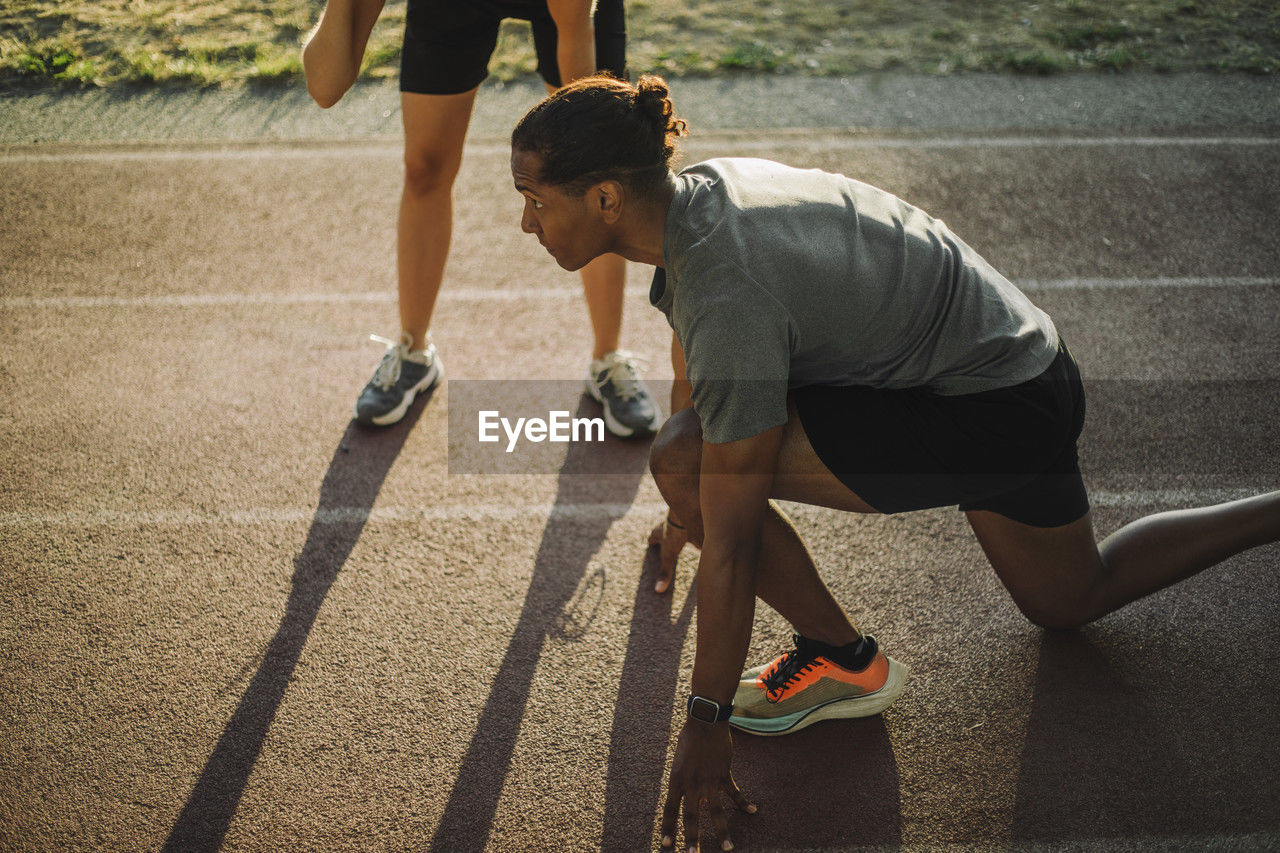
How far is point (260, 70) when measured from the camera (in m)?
6.52

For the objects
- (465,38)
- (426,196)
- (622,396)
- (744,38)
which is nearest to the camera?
(465,38)

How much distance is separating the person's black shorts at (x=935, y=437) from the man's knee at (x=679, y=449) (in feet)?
0.90

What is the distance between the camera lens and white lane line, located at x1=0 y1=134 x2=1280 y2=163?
557 centimetres

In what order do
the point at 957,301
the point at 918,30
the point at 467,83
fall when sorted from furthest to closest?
the point at 918,30 < the point at 467,83 < the point at 957,301

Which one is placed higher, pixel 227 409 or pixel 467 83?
pixel 467 83

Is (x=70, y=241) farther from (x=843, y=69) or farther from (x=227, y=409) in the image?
(x=843, y=69)

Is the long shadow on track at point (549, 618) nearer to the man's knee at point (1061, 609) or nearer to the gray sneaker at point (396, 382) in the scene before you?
the gray sneaker at point (396, 382)

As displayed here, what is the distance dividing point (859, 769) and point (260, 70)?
6.19 meters

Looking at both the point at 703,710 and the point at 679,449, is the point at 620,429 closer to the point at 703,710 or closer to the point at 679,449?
the point at 679,449

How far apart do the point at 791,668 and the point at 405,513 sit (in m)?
1.51

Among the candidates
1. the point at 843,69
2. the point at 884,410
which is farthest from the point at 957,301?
the point at 843,69

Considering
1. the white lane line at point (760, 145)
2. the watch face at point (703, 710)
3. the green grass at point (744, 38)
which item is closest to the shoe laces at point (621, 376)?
the watch face at point (703, 710)

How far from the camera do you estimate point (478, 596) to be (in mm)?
3016

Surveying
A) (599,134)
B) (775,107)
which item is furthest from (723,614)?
(775,107)
